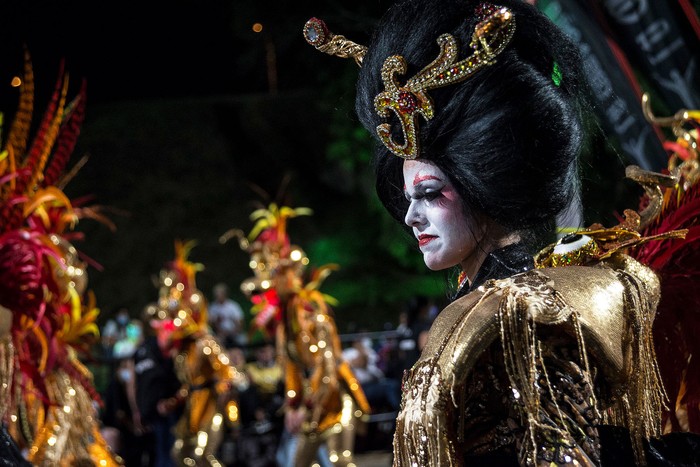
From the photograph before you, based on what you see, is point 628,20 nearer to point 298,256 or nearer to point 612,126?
point 612,126

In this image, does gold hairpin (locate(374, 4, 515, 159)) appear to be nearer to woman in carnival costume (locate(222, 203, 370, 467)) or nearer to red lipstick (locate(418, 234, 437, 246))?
red lipstick (locate(418, 234, 437, 246))

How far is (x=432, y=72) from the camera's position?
1.53 m

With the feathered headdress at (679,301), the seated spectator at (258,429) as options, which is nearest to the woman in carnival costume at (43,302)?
the feathered headdress at (679,301)

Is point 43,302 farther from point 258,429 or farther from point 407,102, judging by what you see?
point 258,429

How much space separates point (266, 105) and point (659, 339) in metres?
16.4

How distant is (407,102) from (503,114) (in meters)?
0.16

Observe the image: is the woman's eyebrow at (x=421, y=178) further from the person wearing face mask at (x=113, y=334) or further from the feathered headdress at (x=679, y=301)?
the person wearing face mask at (x=113, y=334)

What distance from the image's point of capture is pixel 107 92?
13.3 metres

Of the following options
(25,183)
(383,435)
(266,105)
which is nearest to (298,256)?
(383,435)

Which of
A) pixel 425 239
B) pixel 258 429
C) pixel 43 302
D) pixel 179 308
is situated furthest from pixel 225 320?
pixel 425 239

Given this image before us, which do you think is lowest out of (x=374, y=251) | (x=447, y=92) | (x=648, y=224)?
(x=374, y=251)

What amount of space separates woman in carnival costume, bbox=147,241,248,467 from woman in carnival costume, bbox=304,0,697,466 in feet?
22.0

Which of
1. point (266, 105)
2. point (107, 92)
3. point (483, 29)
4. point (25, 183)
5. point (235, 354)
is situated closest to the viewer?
point (483, 29)

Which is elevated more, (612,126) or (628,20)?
(628,20)
